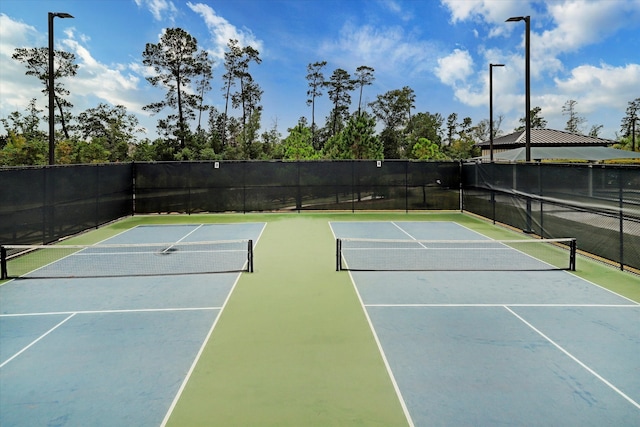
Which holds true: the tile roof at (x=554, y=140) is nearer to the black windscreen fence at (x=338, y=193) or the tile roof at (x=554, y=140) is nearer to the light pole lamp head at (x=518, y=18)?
the black windscreen fence at (x=338, y=193)

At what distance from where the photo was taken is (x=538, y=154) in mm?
25438

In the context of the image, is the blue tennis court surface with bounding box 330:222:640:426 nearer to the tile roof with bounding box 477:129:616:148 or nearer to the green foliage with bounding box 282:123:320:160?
the tile roof with bounding box 477:129:616:148

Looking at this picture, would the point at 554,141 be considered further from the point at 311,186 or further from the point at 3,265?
the point at 3,265

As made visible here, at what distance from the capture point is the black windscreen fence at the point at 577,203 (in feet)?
34.9

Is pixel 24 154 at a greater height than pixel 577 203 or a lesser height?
greater

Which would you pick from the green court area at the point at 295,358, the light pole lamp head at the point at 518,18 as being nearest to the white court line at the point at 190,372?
the green court area at the point at 295,358

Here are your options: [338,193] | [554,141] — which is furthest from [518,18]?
[554,141]

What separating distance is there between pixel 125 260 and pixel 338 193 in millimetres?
12562

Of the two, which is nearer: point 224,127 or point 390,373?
point 390,373

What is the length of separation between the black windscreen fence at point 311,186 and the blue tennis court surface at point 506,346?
41.6ft

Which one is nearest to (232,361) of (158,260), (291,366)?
(291,366)

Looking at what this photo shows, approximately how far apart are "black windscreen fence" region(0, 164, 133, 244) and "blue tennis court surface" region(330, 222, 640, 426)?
9.24 meters

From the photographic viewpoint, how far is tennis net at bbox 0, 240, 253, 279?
34.9 ft

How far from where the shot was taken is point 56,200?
48.6ft
